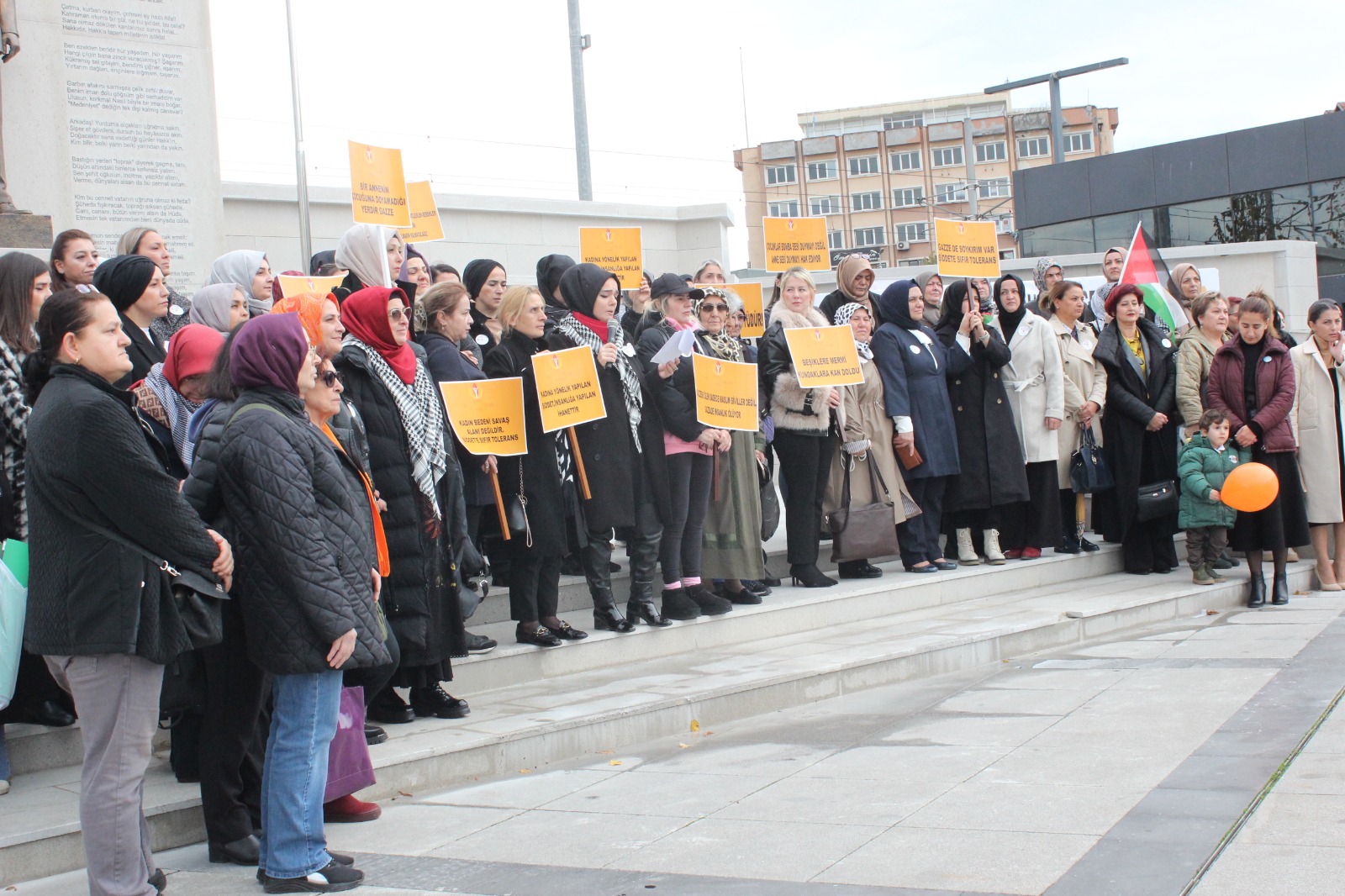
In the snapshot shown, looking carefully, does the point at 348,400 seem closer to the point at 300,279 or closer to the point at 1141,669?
the point at 300,279

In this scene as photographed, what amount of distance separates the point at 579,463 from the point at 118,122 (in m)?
4.93

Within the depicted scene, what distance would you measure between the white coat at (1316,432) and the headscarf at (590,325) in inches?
215

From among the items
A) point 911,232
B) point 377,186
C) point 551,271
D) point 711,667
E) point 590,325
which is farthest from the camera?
point 911,232

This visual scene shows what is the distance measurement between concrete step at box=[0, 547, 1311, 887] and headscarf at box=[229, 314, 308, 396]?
169 cm

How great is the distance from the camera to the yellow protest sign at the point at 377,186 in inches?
340

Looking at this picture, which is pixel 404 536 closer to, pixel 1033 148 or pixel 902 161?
pixel 902 161

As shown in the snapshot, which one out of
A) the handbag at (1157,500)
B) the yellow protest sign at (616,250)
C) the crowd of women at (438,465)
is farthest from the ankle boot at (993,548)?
the yellow protest sign at (616,250)

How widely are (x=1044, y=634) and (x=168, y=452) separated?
5.45 metres

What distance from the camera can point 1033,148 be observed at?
4136 inches

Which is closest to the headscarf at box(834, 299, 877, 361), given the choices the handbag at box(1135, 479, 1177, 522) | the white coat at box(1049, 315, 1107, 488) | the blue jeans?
the white coat at box(1049, 315, 1107, 488)

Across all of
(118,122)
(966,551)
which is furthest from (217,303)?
(966,551)

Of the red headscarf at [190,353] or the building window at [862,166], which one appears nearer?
the red headscarf at [190,353]

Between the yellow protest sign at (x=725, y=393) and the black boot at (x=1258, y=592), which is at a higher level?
the yellow protest sign at (x=725, y=393)

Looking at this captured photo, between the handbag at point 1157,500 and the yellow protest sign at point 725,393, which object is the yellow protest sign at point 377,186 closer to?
the yellow protest sign at point 725,393
